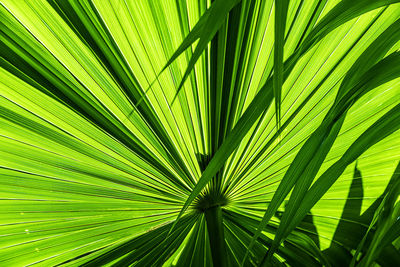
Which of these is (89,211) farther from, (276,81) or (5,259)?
(276,81)

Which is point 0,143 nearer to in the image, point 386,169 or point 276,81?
point 276,81

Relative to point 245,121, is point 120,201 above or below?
below

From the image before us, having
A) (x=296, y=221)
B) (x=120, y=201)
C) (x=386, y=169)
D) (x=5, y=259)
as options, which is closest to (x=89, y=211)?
(x=120, y=201)

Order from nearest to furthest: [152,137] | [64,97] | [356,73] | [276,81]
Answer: [276,81]
[356,73]
[64,97]
[152,137]

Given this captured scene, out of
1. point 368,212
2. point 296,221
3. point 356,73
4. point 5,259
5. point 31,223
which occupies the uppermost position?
point 368,212

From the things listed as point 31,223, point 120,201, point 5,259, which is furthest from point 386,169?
point 5,259

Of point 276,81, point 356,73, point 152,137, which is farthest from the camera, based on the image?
point 152,137

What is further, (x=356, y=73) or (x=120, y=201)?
(x=120, y=201)
